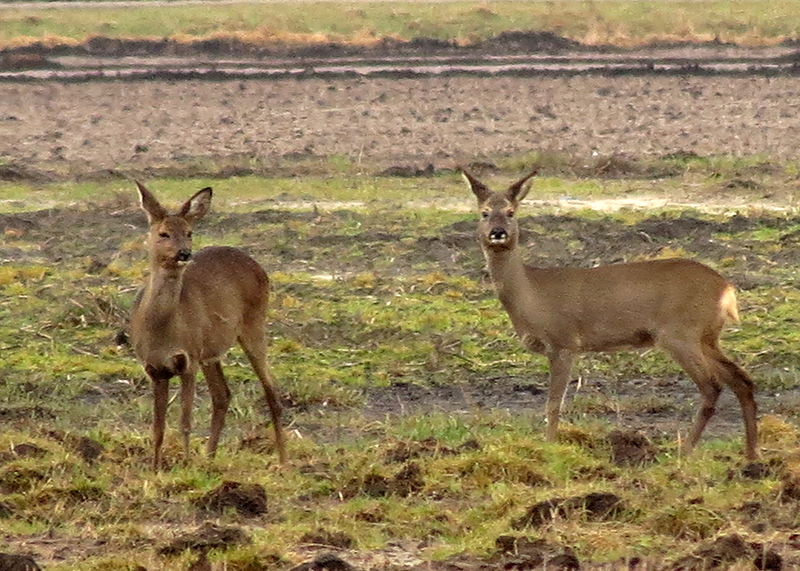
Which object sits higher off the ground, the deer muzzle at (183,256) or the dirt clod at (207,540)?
the deer muzzle at (183,256)

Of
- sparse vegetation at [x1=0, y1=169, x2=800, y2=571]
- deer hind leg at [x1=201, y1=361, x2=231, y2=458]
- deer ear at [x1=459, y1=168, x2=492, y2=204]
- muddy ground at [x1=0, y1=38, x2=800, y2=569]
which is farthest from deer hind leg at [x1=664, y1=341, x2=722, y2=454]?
muddy ground at [x1=0, y1=38, x2=800, y2=569]

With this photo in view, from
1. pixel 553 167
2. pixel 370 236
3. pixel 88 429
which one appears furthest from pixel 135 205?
pixel 88 429

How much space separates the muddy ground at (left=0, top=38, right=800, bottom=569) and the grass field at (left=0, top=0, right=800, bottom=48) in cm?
861

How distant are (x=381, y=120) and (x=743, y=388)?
59.5 ft

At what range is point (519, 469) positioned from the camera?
980 cm

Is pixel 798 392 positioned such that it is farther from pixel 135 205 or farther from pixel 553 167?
pixel 553 167

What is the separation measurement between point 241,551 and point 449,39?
36279mm

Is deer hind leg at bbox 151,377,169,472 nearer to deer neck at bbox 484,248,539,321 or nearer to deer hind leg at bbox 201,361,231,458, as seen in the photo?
deer hind leg at bbox 201,361,231,458

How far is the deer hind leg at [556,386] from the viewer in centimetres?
1084

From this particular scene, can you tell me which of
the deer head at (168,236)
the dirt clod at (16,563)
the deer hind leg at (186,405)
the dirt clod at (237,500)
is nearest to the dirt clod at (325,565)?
the dirt clod at (16,563)

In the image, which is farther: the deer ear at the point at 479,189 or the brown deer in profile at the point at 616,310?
the deer ear at the point at 479,189

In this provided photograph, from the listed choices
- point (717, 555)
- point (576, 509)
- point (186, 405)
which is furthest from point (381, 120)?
point (717, 555)

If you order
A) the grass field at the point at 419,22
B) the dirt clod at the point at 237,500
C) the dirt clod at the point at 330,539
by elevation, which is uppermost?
the dirt clod at the point at 330,539

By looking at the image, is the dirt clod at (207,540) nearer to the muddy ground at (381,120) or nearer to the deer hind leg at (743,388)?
the deer hind leg at (743,388)
